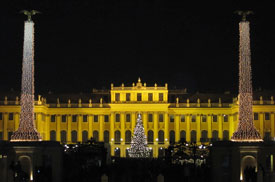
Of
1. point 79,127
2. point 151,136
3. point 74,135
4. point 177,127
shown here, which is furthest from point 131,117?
point 74,135

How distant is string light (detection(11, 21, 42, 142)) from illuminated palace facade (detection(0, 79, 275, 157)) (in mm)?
47457

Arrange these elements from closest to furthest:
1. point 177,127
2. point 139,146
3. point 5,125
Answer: point 139,146, point 5,125, point 177,127

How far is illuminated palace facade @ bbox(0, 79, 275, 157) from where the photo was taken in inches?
4119

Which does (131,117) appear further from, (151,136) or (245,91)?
(245,91)

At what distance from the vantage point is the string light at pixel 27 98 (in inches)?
2173

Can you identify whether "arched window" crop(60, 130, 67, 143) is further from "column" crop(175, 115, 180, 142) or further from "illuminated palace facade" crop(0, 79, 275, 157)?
"column" crop(175, 115, 180, 142)

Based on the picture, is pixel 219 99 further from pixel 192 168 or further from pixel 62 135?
pixel 192 168

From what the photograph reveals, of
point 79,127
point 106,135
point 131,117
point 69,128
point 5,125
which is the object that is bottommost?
point 106,135

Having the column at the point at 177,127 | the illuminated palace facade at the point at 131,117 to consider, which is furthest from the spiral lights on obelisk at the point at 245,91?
the column at the point at 177,127

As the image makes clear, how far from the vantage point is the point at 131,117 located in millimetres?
106062

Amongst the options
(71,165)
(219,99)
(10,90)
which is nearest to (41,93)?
(10,90)

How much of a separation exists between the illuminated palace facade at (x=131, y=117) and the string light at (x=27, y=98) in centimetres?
4746

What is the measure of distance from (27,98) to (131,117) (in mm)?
50917

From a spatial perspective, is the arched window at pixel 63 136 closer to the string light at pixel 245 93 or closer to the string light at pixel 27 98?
the string light at pixel 27 98
